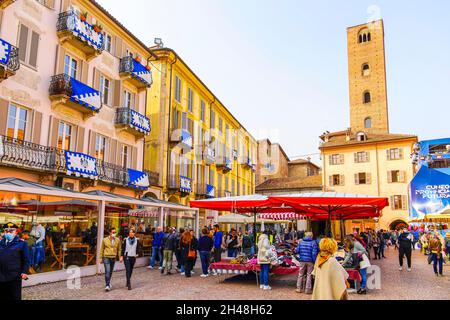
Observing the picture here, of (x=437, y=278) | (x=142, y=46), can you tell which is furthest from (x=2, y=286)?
(x=142, y=46)

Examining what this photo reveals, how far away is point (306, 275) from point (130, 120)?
1445cm

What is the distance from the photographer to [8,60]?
48.0 ft

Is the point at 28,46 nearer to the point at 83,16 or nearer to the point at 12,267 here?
the point at 83,16

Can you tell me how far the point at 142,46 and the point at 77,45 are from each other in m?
6.23

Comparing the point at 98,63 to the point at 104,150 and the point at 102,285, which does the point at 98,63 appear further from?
the point at 102,285

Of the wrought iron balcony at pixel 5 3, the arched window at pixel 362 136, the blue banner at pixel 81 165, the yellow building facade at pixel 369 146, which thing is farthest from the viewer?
the arched window at pixel 362 136

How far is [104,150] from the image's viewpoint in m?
21.2

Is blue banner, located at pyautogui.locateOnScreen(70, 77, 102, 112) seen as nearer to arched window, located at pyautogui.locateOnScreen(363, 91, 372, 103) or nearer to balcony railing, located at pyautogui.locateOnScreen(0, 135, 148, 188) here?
balcony railing, located at pyautogui.locateOnScreen(0, 135, 148, 188)

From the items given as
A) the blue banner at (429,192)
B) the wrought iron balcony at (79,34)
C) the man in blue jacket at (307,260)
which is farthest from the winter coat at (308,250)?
the blue banner at (429,192)

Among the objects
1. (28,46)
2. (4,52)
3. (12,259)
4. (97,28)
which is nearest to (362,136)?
(97,28)

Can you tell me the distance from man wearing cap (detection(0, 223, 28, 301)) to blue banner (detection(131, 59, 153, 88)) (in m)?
16.7

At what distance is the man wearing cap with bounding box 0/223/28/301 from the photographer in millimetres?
6863

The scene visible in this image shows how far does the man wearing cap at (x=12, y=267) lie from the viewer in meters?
6.86

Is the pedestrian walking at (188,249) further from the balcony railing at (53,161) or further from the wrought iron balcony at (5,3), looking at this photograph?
the wrought iron balcony at (5,3)
